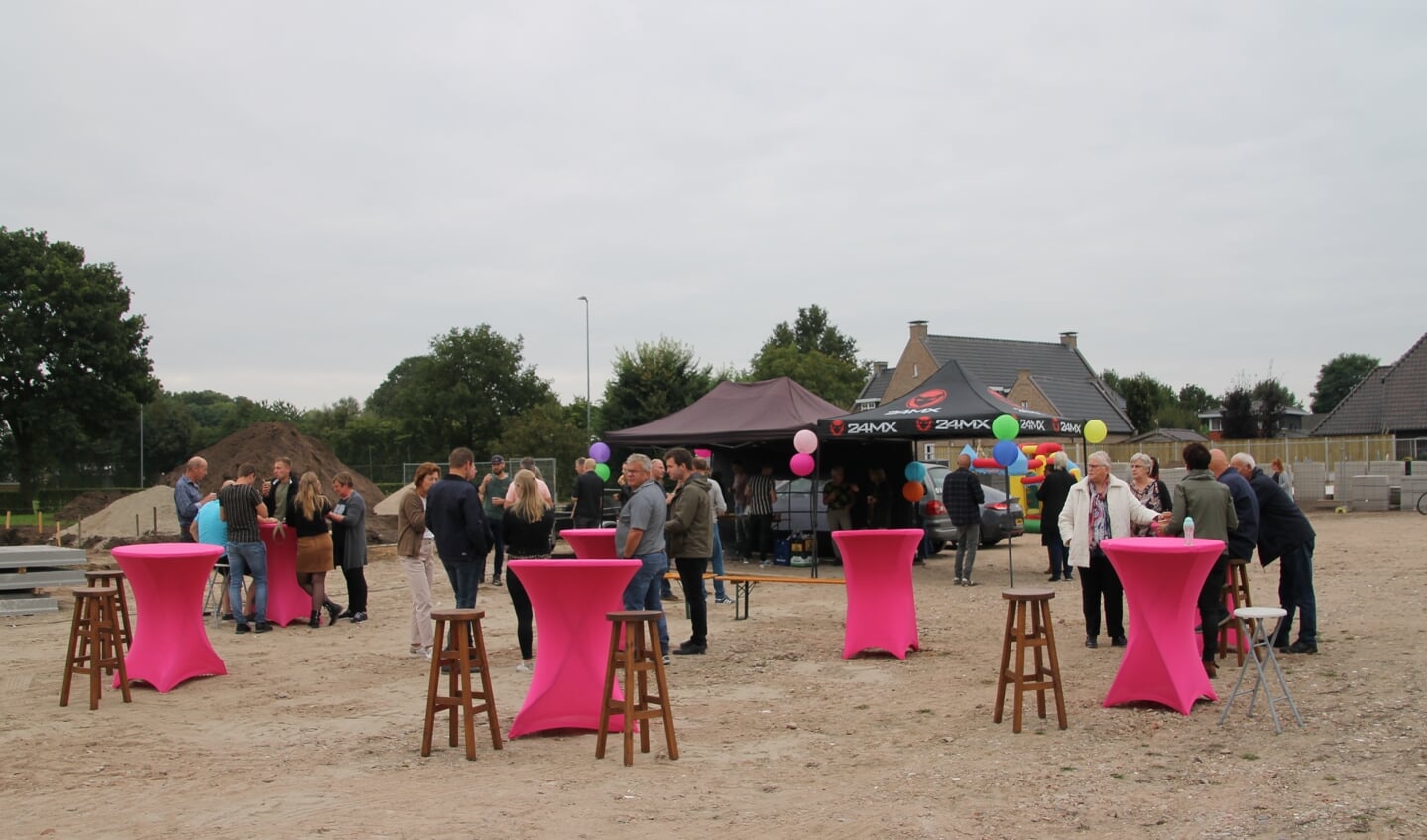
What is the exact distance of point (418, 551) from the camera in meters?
9.75

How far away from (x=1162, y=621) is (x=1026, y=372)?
51590mm

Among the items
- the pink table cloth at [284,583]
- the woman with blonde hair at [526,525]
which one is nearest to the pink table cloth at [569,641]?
the woman with blonde hair at [526,525]

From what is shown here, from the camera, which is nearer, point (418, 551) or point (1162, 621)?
point (1162, 621)

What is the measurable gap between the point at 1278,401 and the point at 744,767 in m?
50.9

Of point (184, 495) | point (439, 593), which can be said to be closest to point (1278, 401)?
point (439, 593)

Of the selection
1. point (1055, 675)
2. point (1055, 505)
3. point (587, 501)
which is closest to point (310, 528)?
point (587, 501)

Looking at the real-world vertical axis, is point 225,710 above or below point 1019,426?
below

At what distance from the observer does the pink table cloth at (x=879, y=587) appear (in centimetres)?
959

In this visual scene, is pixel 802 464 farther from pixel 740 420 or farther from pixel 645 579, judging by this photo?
pixel 645 579

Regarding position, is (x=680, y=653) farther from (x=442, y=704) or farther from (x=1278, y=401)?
(x=1278, y=401)

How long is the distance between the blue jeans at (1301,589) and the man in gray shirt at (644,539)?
15.5 ft

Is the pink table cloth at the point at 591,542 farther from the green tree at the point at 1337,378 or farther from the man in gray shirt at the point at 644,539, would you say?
the green tree at the point at 1337,378

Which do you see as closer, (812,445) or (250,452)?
(812,445)

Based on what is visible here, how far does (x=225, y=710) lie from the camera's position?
783 centimetres
